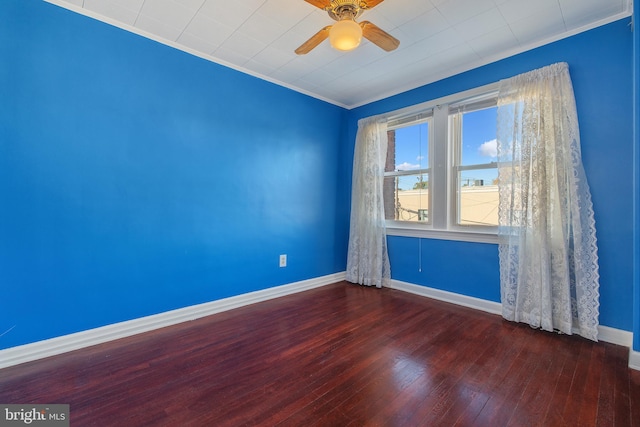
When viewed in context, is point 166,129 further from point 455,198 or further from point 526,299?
point 526,299

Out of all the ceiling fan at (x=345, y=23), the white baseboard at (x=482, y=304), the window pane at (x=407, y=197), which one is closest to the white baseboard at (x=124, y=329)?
the white baseboard at (x=482, y=304)

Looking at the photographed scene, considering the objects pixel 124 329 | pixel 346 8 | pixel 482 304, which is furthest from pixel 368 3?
pixel 124 329

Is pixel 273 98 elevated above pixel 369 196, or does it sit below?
above

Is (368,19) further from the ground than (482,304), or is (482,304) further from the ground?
(368,19)

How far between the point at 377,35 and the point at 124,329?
2841mm

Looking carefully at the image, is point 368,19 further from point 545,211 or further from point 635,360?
point 635,360

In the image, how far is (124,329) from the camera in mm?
2139

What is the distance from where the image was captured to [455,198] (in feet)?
9.75

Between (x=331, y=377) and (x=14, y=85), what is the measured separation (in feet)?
9.03

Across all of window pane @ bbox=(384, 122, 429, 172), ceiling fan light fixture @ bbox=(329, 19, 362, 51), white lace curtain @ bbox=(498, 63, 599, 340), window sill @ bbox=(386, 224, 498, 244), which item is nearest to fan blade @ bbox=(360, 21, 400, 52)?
ceiling fan light fixture @ bbox=(329, 19, 362, 51)

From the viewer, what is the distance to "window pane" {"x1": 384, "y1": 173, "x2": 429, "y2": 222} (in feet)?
10.7

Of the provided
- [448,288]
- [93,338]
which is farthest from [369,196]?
[93,338]

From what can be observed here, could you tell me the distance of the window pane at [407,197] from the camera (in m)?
3.25

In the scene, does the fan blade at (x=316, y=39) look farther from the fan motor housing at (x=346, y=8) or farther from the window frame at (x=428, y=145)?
the window frame at (x=428, y=145)
